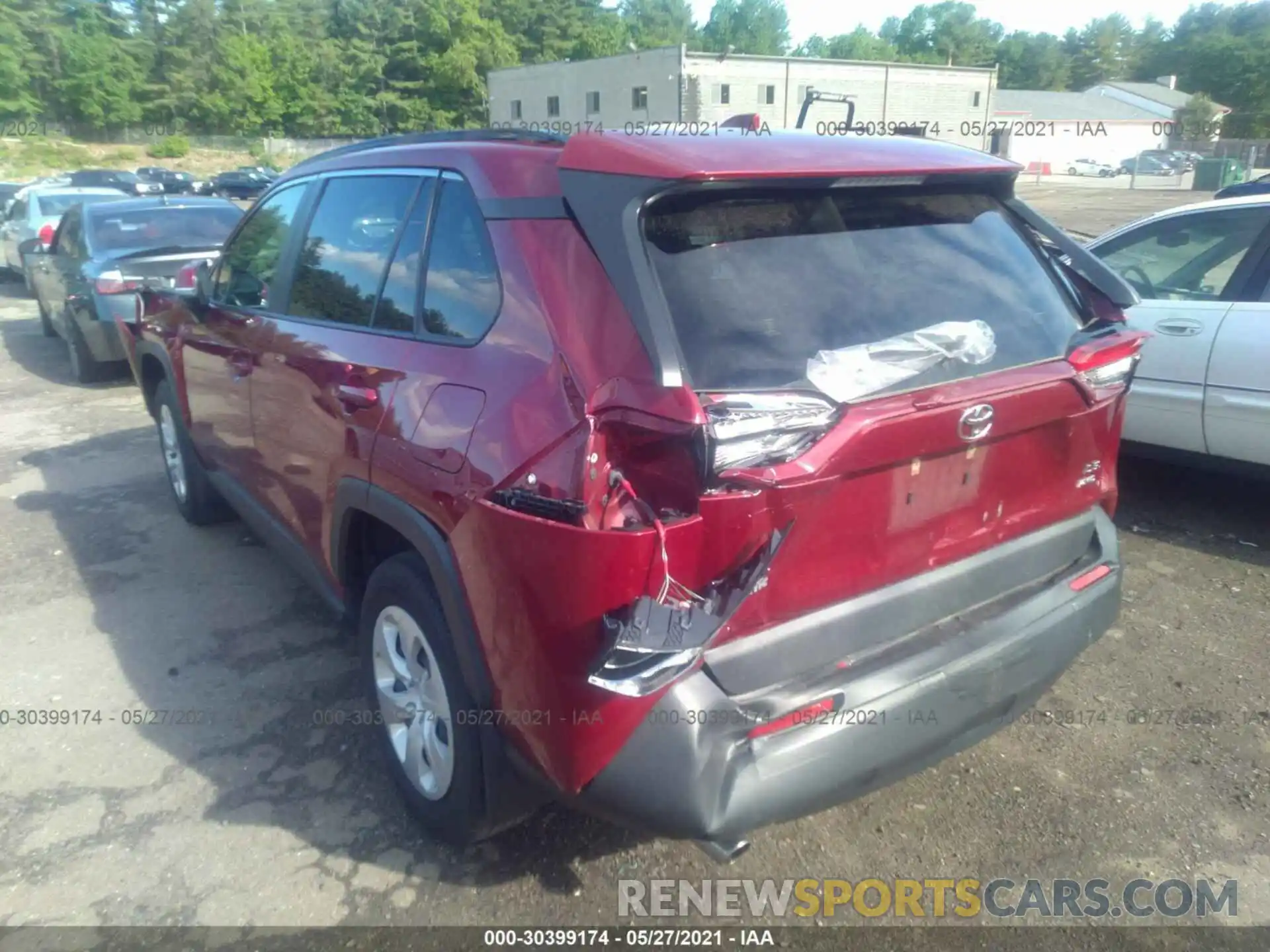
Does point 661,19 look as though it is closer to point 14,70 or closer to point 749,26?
point 749,26

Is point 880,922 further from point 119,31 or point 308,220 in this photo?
point 119,31

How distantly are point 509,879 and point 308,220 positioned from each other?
2400mm

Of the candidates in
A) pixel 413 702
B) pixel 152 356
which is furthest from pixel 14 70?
pixel 413 702

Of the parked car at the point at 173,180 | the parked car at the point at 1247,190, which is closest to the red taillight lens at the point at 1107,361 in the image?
the parked car at the point at 1247,190

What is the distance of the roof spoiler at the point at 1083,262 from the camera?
2980mm

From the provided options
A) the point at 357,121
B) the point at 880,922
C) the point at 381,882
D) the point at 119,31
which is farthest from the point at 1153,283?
the point at 119,31

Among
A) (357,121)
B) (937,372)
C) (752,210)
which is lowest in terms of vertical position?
(357,121)

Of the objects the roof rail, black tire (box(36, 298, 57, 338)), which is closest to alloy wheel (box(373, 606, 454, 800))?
the roof rail

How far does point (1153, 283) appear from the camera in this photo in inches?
210

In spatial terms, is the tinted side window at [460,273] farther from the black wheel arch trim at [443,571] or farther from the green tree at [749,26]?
the green tree at [749,26]

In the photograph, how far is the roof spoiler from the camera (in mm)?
2980

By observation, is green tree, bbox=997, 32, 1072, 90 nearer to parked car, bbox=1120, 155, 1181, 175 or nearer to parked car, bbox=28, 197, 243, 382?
parked car, bbox=1120, 155, 1181, 175

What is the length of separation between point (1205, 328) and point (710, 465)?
3937 millimetres

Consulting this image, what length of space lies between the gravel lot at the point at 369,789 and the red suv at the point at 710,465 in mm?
318
